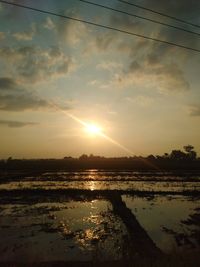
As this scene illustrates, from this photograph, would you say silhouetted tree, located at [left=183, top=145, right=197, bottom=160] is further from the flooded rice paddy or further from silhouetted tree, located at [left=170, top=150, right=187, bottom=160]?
the flooded rice paddy

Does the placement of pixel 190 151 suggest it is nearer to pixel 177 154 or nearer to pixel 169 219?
pixel 177 154

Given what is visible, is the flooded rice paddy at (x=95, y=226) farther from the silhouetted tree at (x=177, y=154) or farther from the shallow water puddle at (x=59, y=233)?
the silhouetted tree at (x=177, y=154)

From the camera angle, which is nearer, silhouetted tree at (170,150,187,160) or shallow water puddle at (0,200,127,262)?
shallow water puddle at (0,200,127,262)

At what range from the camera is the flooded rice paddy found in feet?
32.6

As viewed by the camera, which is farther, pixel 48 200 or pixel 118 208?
pixel 48 200

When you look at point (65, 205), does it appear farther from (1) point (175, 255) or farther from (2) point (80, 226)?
(1) point (175, 255)

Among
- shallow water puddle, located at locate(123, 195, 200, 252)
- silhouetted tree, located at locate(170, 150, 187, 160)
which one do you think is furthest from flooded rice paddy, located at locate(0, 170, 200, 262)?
silhouetted tree, located at locate(170, 150, 187, 160)

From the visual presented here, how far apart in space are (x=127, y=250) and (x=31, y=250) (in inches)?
114

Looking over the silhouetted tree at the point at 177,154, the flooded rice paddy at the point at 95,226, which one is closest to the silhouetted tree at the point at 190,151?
the silhouetted tree at the point at 177,154

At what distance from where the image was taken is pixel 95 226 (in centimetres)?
1332

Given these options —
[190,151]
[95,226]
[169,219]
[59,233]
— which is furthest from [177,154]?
[59,233]

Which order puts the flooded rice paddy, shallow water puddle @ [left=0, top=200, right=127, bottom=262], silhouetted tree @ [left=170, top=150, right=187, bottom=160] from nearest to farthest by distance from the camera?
shallow water puddle @ [left=0, top=200, right=127, bottom=262] < the flooded rice paddy < silhouetted tree @ [left=170, top=150, right=187, bottom=160]

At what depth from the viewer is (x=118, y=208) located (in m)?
16.9

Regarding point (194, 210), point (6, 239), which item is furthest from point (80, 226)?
point (194, 210)
